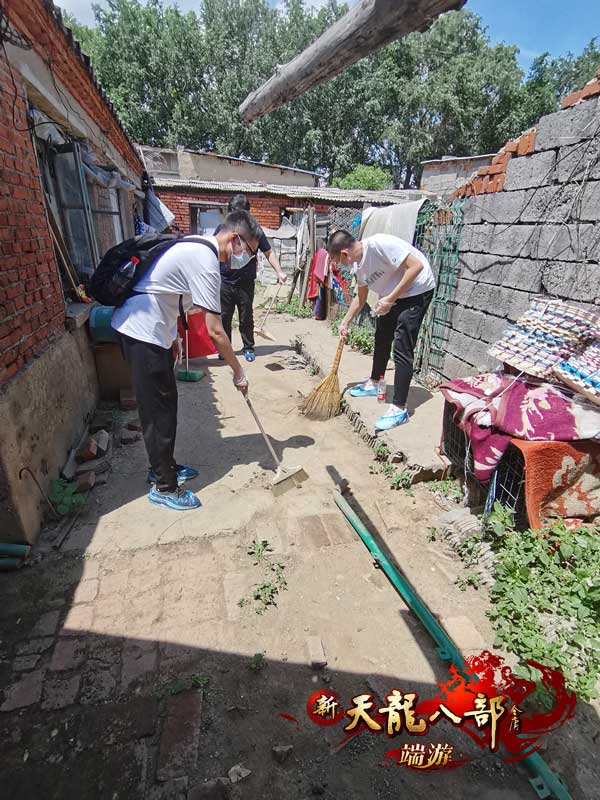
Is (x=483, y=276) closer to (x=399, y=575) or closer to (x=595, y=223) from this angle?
(x=595, y=223)

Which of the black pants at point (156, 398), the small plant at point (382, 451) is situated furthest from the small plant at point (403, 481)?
the black pants at point (156, 398)

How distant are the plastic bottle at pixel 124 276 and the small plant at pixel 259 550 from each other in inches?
73.5

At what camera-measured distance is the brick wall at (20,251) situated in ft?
8.05

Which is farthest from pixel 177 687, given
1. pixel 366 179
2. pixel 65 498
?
pixel 366 179

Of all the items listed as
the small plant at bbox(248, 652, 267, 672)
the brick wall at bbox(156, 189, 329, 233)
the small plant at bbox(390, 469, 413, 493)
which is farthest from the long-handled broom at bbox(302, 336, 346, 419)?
the brick wall at bbox(156, 189, 329, 233)

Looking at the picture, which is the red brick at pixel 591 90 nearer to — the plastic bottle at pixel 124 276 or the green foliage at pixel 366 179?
the plastic bottle at pixel 124 276

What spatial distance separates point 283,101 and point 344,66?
47 centimetres

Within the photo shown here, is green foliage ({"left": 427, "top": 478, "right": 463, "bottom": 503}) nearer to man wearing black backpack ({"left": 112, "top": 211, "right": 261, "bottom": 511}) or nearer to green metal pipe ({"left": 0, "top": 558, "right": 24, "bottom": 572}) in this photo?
man wearing black backpack ({"left": 112, "top": 211, "right": 261, "bottom": 511})

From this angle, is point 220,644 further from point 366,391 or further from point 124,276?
point 366,391

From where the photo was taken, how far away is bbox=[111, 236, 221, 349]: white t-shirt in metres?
2.52

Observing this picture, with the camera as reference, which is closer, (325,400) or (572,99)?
(572,99)

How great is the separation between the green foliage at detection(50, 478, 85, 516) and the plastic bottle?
145 cm

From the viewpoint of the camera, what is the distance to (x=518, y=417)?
242 centimetres

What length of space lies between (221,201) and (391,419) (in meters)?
12.5
